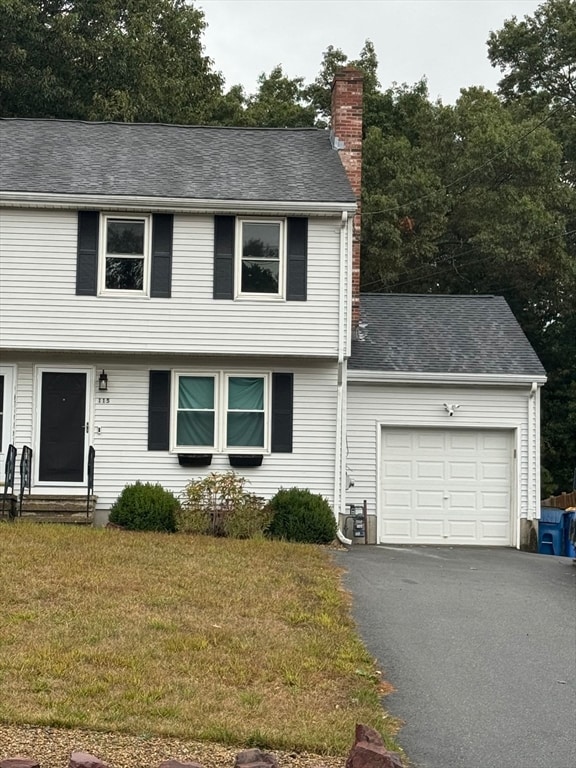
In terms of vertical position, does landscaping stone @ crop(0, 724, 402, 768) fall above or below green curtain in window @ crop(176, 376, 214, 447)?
below

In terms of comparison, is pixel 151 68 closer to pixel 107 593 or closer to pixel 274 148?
pixel 274 148

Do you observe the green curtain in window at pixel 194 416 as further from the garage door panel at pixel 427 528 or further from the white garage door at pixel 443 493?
the garage door panel at pixel 427 528

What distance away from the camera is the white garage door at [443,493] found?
17.1m

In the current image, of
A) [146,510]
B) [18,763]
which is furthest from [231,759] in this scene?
[146,510]

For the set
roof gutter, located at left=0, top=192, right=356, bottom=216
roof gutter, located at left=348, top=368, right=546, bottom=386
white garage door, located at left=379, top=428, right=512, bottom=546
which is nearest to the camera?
roof gutter, located at left=0, top=192, right=356, bottom=216

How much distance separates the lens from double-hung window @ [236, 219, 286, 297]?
1602cm

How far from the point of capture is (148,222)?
1595cm

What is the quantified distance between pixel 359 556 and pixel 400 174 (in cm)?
1614

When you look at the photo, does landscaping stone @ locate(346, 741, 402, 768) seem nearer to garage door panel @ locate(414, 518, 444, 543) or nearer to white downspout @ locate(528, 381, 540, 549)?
garage door panel @ locate(414, 518, 444, 543)

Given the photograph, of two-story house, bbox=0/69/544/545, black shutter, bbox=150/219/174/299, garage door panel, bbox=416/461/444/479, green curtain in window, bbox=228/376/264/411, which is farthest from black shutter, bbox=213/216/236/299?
garage door panel, bbox=416/461/444/479

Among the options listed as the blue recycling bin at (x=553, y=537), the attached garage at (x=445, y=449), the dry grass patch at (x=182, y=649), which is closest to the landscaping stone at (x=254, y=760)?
the dry grass patch at (x=182, y=649)

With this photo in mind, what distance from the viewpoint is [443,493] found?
56.1 feet

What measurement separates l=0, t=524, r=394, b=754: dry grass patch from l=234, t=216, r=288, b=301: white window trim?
18.3 ft

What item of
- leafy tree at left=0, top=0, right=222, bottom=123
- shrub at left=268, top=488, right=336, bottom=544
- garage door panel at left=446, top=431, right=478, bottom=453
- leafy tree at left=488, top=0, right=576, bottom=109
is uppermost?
leafy tree at left=488, top=0, right=576, bottom=109
